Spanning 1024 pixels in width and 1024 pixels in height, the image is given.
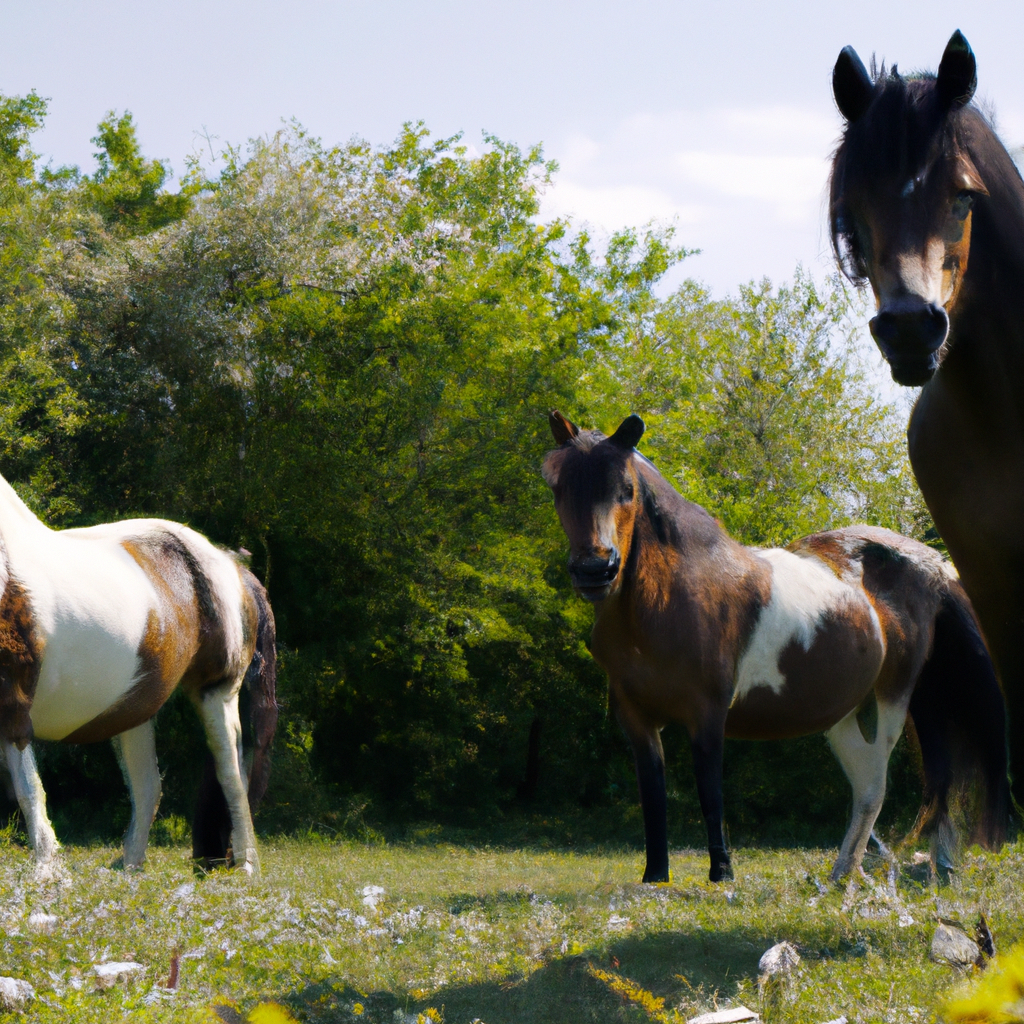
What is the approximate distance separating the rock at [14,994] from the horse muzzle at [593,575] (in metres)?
2.79

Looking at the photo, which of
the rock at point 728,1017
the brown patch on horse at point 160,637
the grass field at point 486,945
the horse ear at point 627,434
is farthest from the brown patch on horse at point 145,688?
the rock at point 728,1017

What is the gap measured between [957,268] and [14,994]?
10.3ft

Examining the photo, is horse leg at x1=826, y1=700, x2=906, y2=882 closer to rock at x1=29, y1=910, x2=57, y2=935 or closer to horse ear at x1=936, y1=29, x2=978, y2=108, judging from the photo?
rock at x1=29, y1=910, x2=57, y2=935

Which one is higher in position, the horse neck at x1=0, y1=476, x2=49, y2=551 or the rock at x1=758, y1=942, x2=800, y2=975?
the horse neck at x1=0, y1=476, x2=49, y2=551

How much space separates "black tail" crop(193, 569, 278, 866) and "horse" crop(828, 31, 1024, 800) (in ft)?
15.4

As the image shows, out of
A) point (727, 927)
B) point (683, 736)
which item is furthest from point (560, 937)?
point (683, 736)

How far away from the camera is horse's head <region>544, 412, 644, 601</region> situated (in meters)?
4.93

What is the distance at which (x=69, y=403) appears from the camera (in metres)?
13.0

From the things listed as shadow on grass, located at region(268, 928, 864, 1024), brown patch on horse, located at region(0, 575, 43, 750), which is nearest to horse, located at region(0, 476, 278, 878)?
brown patch on horse, located at region(0, 575, 43, 750)

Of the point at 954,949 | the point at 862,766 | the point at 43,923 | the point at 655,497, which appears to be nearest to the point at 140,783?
the point at 43,923

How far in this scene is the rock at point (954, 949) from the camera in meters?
3.03

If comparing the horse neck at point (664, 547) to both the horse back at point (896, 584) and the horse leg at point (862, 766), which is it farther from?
the horse leg at point (862, 766)

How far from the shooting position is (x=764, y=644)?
19.0 feet

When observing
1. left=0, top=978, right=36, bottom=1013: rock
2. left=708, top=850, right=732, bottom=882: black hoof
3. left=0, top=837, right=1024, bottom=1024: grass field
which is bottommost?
left=708, top=850, right=732, bottom=882: black hoof
